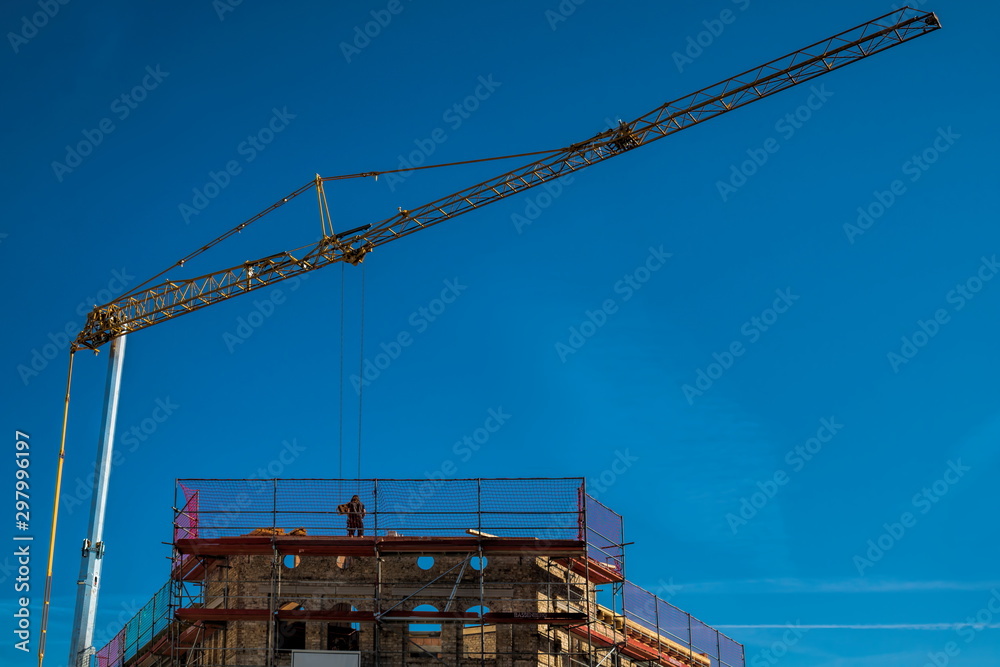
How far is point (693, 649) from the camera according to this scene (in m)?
41.0

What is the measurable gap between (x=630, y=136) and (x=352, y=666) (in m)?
29.1

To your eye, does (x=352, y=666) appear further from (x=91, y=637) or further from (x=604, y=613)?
(x=91, y=637)

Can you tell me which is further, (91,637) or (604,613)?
(91,637)

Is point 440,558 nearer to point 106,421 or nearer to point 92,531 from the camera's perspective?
point 92,531

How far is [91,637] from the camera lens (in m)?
49.1

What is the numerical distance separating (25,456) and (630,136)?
28.1m

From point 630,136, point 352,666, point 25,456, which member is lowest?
point 352,666

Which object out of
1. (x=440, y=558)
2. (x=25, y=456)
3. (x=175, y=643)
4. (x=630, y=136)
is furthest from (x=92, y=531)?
(x=630, y=136)

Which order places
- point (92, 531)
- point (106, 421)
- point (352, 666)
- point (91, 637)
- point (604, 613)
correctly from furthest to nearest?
1. point (106, 421)
2. point (92, 531)
3. point (91, 637)
4. point (604, 613)
5. point (352, 666)

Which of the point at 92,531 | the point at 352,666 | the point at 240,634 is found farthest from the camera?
the point at 92,531

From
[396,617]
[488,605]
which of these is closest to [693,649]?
[488,605]

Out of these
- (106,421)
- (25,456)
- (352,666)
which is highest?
(106,421)

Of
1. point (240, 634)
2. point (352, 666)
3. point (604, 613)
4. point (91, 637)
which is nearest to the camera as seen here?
point (352, 666)

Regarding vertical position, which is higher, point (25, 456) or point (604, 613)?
point (25, 456)
